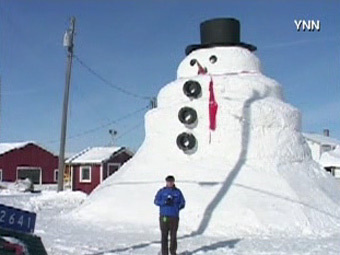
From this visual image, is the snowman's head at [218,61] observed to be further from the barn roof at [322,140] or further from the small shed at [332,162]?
the barn roof at [322,140]

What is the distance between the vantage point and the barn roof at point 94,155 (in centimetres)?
3322

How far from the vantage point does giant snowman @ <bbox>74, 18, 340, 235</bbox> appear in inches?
510

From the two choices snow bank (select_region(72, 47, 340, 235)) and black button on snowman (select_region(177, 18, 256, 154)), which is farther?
black button on snowman (select_region(177, 18, 256, 154))

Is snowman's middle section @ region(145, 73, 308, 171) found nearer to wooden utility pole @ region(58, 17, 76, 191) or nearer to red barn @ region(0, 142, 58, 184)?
wooden utility pole @ region(58, 17, 76, 191)

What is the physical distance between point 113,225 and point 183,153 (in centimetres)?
290

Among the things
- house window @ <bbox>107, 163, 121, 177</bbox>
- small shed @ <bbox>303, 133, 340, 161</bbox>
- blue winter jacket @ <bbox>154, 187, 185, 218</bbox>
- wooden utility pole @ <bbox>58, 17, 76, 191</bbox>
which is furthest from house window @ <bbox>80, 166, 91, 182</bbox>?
blue winter jacket @ <bbox>154, 187, 185, 218</bbox>

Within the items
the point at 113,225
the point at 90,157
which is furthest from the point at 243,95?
the point at 90,157

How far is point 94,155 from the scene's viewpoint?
3406cm

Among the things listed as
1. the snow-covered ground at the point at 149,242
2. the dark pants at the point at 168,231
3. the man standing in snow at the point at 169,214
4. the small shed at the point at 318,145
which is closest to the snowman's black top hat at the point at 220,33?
the snow-covered ground at the point at 149,242

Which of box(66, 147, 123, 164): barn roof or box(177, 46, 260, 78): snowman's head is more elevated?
box(177, 46, 260, 78): snowman's head

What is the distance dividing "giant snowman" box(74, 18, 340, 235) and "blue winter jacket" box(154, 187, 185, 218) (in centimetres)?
302

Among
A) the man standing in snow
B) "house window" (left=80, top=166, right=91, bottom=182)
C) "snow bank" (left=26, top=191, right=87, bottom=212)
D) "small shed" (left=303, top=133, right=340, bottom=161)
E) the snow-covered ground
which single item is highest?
"small shed" (left=303, top=133, right=340, bottom=161)

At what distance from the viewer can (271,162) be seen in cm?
1456

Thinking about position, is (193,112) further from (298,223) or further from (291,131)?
(298,223)
